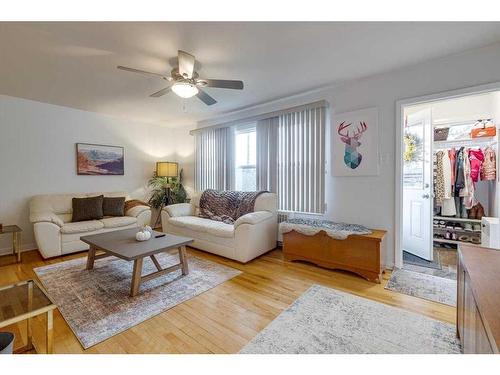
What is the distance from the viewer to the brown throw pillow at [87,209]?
3.72 m

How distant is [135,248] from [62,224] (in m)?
1.84

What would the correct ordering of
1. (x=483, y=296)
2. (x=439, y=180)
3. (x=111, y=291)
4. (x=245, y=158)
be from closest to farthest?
(x=483, y=296), (x=111, y=291), (x=439, y=180), (x=245, y=158)

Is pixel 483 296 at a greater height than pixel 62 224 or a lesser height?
greater

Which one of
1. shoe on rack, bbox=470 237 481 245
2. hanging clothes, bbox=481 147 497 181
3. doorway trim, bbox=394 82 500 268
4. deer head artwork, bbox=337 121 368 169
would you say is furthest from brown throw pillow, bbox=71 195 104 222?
hanging clothes, bbox=481 147 497 181

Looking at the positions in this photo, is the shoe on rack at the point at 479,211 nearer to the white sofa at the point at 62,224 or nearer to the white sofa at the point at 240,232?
the white sofa at the point at 240,232

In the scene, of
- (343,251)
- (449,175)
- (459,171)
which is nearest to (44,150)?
(343,251)

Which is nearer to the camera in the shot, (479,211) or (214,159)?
(479,211)

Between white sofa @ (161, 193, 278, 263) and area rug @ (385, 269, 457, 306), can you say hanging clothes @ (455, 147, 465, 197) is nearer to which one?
area rug @ (385, 269, 457, 306)

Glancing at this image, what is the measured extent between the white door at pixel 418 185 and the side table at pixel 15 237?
5192 mm

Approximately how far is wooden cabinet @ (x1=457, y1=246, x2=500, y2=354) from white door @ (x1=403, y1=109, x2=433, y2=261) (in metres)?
1.89

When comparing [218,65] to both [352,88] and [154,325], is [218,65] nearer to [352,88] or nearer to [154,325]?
[352,88]

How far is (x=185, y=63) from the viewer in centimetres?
224

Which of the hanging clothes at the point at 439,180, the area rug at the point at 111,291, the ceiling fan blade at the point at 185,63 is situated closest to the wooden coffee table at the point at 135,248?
the area rug at the point at 111,291

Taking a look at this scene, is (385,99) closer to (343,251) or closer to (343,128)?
(343,128)
